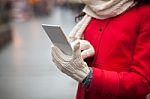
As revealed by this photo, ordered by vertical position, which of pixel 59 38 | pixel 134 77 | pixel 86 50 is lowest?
pixel 134 77

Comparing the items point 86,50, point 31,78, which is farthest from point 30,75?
point 86,50

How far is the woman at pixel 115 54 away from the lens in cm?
188

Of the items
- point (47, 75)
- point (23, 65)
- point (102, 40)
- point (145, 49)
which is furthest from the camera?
point (23, 65)

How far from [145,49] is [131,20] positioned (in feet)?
0.52

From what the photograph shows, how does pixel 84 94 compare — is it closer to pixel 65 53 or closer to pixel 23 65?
pixel 65 53

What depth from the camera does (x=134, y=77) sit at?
1889 millimetres

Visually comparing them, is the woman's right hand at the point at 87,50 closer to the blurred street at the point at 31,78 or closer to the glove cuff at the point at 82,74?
the glove cuff at the point at 82,74

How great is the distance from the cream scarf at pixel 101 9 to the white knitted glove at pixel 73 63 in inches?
9.0

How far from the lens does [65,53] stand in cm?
190

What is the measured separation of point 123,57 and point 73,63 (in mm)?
248

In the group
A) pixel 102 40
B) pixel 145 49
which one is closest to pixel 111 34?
pixel 102 40

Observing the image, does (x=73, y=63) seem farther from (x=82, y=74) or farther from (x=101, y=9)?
(x=101, y=9)

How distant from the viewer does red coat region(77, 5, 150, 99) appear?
1887 millimetres

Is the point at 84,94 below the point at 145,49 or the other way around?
below
